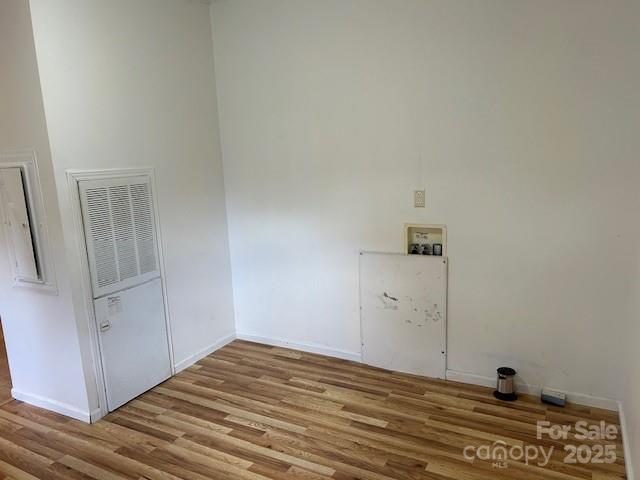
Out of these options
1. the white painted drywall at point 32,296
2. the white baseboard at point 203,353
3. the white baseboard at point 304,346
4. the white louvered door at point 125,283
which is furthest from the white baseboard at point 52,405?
the white baseboard at point 304,346

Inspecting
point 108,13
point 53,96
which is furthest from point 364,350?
point 108,13

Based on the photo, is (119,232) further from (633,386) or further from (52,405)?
(633,386)

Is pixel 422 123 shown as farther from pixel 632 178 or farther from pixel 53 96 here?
pixel 53 96

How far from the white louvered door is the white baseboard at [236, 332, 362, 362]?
87 cm

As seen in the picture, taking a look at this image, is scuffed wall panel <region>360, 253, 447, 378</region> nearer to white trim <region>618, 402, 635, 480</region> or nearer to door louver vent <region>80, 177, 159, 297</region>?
white trim <region>618, 402, 635, 480</region>

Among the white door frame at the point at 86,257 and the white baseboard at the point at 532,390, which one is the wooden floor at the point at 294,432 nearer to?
the white baseboard at the point at 532,390

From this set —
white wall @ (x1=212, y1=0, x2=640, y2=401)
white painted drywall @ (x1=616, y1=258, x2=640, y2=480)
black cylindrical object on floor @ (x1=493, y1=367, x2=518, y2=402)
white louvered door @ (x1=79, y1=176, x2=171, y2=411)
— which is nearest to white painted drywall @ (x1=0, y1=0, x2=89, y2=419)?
white louvered door @ (x1=79, y1=176, x2=171, y2=411)

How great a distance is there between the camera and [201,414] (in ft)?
9.62

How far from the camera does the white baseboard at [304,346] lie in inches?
141

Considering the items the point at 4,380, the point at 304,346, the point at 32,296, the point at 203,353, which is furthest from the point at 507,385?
the point at 4,380

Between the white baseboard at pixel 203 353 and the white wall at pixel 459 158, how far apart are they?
0.56 m

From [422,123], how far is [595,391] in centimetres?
200

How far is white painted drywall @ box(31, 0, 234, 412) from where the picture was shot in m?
2.63

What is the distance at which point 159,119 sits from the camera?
3.25m
